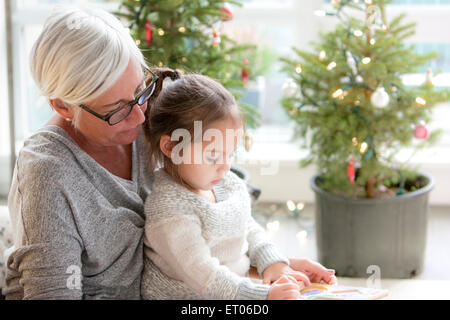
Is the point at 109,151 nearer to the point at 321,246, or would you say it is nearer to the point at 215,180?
the point at 215,180

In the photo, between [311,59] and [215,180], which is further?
[311,59]

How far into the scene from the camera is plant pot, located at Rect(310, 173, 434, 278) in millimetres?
2064

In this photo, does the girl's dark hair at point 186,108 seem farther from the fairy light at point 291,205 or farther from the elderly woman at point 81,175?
the fairy light at point 291,205

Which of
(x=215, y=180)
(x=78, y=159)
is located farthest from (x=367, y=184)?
(x=78, y=159)

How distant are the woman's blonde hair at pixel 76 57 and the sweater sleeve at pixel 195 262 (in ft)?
1.05

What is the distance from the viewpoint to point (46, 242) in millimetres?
1051

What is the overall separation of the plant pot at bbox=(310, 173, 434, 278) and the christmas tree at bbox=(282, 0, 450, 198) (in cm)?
9

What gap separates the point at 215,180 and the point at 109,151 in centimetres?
27

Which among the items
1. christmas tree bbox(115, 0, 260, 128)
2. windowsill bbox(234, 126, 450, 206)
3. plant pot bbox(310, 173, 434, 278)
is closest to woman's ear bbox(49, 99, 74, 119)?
christmas tree bbox(115, 0, 260, 128)

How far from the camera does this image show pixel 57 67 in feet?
3.46

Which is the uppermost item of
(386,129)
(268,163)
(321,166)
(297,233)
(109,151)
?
(109,151)

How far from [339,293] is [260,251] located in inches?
9.6

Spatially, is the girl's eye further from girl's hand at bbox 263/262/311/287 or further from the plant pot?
the plant pot

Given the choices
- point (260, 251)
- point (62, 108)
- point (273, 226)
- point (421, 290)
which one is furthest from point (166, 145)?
point (273, 226)
